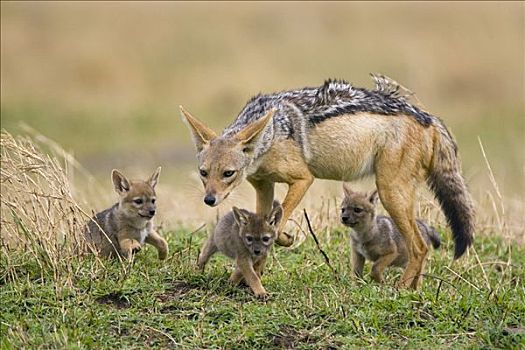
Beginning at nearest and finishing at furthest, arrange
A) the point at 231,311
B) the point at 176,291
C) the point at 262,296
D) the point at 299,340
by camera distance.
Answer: the point at 299,340
the point at 231,311
the point at 262,296
the point at 176,291

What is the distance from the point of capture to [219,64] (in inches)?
1058

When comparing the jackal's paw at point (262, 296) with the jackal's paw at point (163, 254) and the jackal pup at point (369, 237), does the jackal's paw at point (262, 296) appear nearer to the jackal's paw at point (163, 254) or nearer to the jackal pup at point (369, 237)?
the jackal pup at point (369, 237)

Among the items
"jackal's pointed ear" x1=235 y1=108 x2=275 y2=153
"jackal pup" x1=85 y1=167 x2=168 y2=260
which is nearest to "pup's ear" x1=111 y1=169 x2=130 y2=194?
"jackal pup" x1=85 y1=167 x2=168 y2=260

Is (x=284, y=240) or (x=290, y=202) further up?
(x=290, y=202)

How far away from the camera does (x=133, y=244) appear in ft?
29.8

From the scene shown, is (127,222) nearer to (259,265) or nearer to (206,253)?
(206,253)

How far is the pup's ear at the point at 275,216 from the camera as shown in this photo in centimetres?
849

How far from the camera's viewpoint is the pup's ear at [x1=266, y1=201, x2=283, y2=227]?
334 inches

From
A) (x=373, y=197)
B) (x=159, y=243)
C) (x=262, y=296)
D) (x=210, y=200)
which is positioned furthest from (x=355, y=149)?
(x=159, y=243)

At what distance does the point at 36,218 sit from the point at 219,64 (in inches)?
736

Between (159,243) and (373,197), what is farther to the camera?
(373,197)

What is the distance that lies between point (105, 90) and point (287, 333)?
63.1ft

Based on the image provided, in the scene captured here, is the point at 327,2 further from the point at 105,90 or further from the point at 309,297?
the point at 309,297

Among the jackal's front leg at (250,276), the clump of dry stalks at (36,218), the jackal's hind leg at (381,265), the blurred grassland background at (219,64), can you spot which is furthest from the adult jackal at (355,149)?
the blurred grassland background at (219,64)
